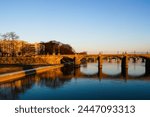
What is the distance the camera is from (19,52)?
125 meters

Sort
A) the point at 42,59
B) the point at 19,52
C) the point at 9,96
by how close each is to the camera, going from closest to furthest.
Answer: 1. the point at 9,96
2. the point at 42,59
3. the point at 19,52

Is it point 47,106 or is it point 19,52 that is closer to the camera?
point 47,106

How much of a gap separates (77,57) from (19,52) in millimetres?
42735

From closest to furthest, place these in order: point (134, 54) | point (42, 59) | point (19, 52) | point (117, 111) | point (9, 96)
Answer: point (117, 111) < point (9, 96) < point (134, 54) < point (42, 59) < point (19, 52)

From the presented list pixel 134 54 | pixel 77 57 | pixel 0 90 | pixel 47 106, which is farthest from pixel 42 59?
pixel 47 106

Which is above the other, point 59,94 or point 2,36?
point 2,36

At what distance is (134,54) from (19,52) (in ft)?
203

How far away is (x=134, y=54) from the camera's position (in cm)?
8619

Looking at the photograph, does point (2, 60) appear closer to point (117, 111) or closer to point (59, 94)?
point (59, 94)

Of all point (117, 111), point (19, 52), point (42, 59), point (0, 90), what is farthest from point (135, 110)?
point (19, 52)

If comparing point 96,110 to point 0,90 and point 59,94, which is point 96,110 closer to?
point 59,94

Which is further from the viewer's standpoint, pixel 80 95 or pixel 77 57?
pixel 77 57

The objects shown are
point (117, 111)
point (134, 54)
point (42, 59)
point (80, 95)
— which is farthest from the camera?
point (42, 59)

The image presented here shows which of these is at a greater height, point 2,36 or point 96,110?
point 2,36
